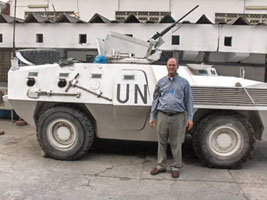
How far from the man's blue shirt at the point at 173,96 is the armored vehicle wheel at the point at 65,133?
4.30ft

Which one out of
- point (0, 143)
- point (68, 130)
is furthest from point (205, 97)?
point (0, 143)

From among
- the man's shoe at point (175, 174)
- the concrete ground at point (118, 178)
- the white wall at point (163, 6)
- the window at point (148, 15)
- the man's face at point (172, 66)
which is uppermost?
the white wall at point (163, 6)

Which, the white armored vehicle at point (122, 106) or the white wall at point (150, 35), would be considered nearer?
the white armored vehicle at point (122, 106)

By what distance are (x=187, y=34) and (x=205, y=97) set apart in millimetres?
5798

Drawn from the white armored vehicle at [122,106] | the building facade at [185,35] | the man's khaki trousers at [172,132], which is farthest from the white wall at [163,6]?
the man's khaki trousers at [172,132]

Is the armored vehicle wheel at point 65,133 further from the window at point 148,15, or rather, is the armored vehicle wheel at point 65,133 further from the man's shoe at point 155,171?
the window at point 148,15

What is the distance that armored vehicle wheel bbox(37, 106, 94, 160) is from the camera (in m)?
5.86

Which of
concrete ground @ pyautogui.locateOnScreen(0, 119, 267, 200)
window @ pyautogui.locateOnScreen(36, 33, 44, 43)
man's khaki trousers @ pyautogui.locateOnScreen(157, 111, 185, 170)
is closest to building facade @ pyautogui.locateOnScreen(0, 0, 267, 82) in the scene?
window @ pyautogui.locateOnScreen(36, 33, 44, 43)

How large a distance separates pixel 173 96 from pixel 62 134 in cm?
213

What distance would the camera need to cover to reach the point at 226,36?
10773 mm

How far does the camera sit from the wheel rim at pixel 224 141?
559cm

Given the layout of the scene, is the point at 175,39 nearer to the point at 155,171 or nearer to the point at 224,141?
the point at 224,141

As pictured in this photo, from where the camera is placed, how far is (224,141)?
18.4ft

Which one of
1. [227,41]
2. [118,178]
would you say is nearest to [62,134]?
[118,178]
